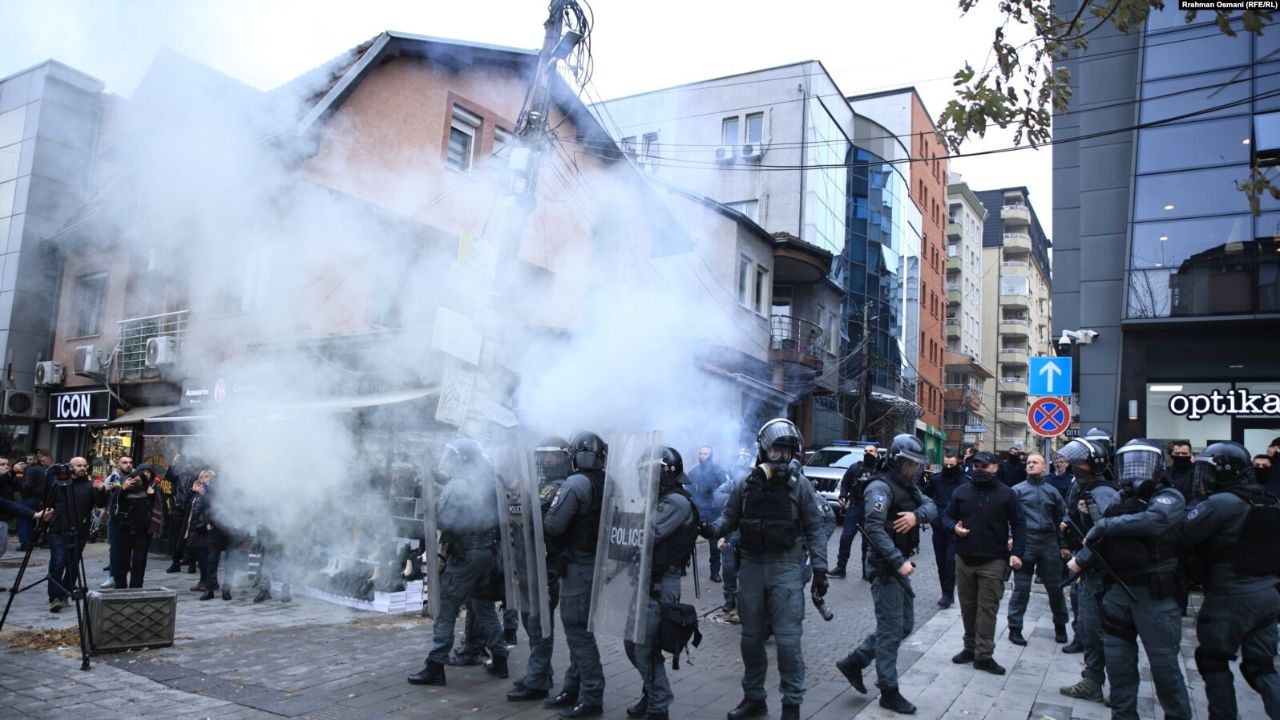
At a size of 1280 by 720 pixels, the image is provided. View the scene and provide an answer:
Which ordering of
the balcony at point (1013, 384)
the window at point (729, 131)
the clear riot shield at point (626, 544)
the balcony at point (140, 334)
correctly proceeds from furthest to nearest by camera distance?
the balcony at point (1013, 384)
the window at point (729, 131)
the balcony at point (140, 334)
the clear riot shield at point (626, 544)

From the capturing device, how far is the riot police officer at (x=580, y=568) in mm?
4809

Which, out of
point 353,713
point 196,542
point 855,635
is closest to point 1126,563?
point 855,635

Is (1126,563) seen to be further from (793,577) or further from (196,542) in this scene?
(196,542)

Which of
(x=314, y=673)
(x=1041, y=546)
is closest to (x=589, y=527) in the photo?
(x=314, y=673)

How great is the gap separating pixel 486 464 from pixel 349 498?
4187 mm

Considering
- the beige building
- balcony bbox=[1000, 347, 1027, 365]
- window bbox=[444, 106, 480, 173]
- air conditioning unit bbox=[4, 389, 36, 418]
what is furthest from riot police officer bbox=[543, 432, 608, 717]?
balcony bbox=[1000, 347, 1027, 365]

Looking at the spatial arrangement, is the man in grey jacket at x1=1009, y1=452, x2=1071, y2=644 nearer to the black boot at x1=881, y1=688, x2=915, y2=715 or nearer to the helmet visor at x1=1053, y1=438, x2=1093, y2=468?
the helmet visor at x1=1053, y1=438, x2=1093, y2=468

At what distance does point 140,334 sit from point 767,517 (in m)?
12.5

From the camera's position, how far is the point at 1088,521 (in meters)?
5.54

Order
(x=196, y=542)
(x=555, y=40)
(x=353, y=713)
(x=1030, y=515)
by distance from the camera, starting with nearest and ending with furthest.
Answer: (x=353, y=713) → (x=1030, y=515) → (x=555, y=40) → (x=196, y=542)

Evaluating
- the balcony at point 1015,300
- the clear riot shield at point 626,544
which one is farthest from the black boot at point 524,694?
the balcony at point 1015,300

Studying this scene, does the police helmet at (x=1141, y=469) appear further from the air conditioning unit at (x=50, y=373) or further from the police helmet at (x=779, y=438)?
the air conditioning unit at (x=50, y=373)

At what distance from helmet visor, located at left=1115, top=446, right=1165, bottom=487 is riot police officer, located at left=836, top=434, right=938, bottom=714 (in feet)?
3.95

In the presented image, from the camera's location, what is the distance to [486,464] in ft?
18.8
